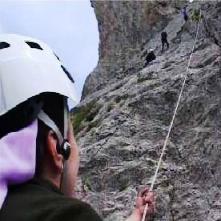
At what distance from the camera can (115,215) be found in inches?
657

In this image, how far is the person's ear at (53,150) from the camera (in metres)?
3.65

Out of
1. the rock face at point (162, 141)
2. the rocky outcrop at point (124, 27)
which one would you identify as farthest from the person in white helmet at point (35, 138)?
the rocky outcrop at point (124, 27)

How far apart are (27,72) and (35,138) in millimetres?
532

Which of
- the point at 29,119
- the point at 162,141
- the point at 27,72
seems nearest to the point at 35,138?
the point at 29,119

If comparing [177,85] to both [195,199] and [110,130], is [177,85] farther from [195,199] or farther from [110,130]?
[195,199]

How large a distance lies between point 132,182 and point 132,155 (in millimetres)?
1520

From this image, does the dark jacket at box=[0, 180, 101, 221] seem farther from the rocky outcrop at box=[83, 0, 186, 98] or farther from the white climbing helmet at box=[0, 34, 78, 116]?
the rocky outcrop at box=[83, 0, 186, 98]

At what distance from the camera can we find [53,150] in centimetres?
366

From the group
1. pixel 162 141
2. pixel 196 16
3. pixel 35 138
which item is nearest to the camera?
pixel 35 138

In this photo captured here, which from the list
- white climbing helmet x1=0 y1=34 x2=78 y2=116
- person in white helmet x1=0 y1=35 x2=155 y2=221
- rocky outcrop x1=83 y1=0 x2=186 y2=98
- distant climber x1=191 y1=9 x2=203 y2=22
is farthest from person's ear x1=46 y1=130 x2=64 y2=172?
rocky outcrop x1=83 y1=0 x2=186 y2=98

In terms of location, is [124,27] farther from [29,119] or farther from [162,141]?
[29,119]

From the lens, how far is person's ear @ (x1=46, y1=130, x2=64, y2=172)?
3652mm

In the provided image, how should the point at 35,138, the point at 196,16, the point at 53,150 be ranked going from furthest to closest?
1. the point at 196,16
2. the point at 53,150
3. the point at 35,138

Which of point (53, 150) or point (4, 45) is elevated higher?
point (4, 45)
